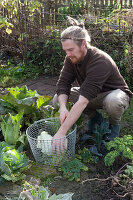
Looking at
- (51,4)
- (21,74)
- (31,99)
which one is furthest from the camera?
(51,4)

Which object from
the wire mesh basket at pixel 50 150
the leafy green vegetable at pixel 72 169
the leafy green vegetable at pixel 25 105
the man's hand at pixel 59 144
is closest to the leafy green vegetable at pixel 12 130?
the wire mesh basket at pixel 50 150

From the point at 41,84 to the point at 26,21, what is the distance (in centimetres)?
183

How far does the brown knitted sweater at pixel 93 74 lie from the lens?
2.76 metres

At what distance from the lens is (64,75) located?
130 inches

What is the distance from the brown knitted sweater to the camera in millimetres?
2756

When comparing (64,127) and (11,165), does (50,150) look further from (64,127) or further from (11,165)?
(11,165)

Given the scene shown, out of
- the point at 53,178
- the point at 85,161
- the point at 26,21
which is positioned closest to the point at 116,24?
the point at 26,21

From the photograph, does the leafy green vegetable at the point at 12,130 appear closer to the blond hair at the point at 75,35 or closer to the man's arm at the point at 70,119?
the man's arm at the point at 70,119

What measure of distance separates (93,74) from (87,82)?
111mm

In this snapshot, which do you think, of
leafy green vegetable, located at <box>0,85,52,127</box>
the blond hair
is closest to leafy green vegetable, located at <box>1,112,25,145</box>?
leafy green vegetable, located at <box>0,85,52,127</box>

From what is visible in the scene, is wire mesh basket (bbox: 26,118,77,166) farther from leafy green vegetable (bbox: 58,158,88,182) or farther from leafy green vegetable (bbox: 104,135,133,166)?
leafy green vegetable (bbox: 104,135,133,166)

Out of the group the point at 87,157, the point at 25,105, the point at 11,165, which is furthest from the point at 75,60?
the point at 11,165

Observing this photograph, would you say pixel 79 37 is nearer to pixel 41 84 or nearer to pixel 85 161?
pixel 85 161

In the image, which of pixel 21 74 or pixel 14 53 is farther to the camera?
pixel 14 53
